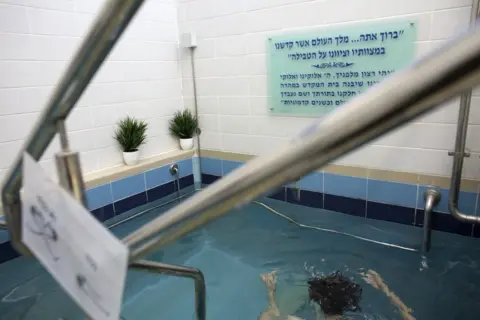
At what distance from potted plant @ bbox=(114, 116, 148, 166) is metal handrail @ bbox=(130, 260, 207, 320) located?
5.88 ft

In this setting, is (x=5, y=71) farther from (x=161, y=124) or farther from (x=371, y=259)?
(x=371, y=259)

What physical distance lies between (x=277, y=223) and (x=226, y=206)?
206cm

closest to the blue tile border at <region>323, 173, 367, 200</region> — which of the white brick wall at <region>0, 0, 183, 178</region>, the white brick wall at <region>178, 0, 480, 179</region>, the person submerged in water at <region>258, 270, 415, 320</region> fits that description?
the white brick wall at <region>178, 0, 480, 179</region>

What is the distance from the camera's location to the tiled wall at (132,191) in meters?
2.34

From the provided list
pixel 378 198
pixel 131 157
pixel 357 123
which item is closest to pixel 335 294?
pixel 378 198

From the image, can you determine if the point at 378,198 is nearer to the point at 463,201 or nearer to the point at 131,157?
the point at 463,201

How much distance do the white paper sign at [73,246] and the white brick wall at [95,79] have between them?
174 centimetres

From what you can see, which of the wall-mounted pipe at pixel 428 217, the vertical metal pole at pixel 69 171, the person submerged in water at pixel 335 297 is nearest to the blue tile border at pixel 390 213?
the wall-mounted pipe at pixel 428 217

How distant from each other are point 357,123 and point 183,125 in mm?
2690

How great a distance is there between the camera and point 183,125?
292 cm

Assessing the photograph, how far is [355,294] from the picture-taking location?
1610 mm

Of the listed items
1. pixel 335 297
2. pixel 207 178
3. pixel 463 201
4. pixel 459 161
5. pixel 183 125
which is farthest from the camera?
pixel 207 178

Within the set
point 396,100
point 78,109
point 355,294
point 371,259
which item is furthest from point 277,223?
point 396,100

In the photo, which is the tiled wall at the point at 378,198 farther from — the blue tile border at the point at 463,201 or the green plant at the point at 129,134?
the green plant at the point at 129,134
